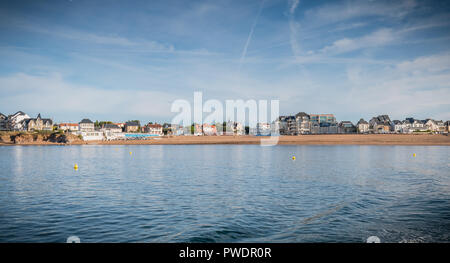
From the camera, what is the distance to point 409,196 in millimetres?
19906

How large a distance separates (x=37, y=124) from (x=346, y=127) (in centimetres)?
17611

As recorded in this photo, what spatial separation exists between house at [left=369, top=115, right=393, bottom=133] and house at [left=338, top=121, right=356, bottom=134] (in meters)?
14.2

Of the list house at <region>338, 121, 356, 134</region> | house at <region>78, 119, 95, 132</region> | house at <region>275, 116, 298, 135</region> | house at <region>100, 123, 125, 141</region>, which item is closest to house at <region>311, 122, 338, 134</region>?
house at <region>338, 121, 356, 134</region>

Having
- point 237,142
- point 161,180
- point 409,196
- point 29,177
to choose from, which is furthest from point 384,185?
point 237,142

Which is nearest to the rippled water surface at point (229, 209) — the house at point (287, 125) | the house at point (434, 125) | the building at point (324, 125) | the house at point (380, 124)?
the house at point (287, 125)

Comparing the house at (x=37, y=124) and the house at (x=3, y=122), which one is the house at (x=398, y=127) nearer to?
the house at (x=37, y=124)

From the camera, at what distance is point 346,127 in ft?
550

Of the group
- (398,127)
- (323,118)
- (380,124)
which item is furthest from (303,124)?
(398,127)

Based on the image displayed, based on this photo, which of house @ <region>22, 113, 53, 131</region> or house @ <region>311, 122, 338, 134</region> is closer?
house @ <region>22, 113, 53, 131</region>

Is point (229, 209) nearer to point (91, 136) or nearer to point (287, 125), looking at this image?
point (91, 136)

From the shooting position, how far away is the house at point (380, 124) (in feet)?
566

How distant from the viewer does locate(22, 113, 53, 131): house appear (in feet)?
519

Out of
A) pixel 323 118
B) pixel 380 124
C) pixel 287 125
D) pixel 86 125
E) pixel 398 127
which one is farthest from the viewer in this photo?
pixel 86 125

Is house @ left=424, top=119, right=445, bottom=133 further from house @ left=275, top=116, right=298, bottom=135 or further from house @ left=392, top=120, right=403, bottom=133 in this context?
house @ left=275, top=116, right=298, bottom=135
